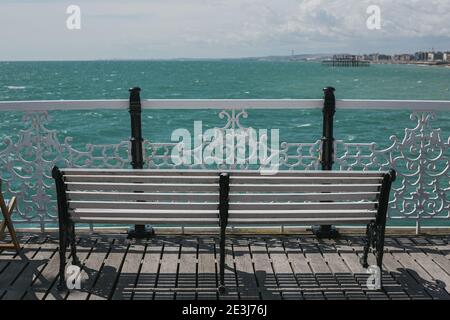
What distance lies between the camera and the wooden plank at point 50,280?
434 cm

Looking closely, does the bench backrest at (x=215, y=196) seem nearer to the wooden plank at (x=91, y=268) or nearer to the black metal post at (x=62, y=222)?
the black metal post at (x=62, y=222)

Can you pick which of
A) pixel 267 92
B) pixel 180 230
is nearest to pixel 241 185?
pixel 180 230

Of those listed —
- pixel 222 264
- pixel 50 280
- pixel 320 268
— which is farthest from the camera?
pixel 320 268

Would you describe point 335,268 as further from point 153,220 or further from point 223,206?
point 153,220

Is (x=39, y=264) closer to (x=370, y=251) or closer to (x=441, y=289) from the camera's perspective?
(x=370, y=251)

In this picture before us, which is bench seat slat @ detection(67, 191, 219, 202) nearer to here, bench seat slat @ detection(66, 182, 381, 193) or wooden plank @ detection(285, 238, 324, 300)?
bench seat slat @ detection(66, 182, 381, 193)

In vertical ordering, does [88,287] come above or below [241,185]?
below

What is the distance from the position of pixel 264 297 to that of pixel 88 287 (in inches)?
55.7

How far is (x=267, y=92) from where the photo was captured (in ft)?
237

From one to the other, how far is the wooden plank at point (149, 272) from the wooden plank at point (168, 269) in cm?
4

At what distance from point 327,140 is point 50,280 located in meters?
2.94

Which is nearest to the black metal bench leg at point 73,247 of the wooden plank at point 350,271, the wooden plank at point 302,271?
the wooden plank at point 302,271

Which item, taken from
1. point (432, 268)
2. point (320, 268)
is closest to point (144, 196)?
point (320, 268)

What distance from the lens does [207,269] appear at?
4828 mm
